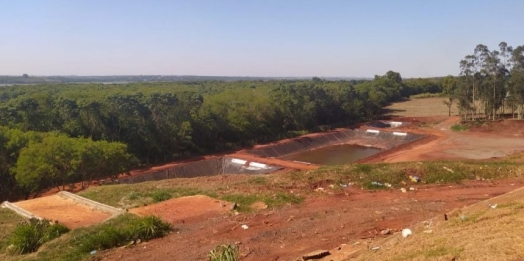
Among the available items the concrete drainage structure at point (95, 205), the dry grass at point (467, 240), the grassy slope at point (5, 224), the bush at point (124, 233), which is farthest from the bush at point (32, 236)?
the dry grass at point (467, 240)

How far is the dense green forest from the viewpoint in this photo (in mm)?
27000

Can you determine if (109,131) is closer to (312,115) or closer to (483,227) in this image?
(312,115)

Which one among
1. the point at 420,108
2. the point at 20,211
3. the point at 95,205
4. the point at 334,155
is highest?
the point at 420,108

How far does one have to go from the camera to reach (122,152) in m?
28.6

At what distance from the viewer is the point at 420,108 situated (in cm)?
8088

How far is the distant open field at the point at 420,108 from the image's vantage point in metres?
72.8

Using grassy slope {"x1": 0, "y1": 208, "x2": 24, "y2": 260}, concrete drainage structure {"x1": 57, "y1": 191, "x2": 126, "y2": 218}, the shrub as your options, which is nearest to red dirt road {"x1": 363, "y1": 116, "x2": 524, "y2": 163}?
concrete drainage structure {"x1": 57, "y1": 191, "x2": 126, "y2": 218}

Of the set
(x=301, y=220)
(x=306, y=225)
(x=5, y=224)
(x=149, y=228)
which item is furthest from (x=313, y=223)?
(x=5, y=224)

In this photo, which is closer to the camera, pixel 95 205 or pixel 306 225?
pixel 306 225

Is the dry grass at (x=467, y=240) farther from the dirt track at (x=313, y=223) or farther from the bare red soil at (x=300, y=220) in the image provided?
the dirt track at (x=313, y=223)

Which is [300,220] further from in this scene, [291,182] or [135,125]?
[135,125]

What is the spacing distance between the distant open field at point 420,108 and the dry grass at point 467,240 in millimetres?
62400

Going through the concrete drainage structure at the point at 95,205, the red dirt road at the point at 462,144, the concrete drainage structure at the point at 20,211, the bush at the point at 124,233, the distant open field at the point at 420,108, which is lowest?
the red dirt road at the point at 462,144

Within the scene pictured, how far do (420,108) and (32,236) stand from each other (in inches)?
3038
